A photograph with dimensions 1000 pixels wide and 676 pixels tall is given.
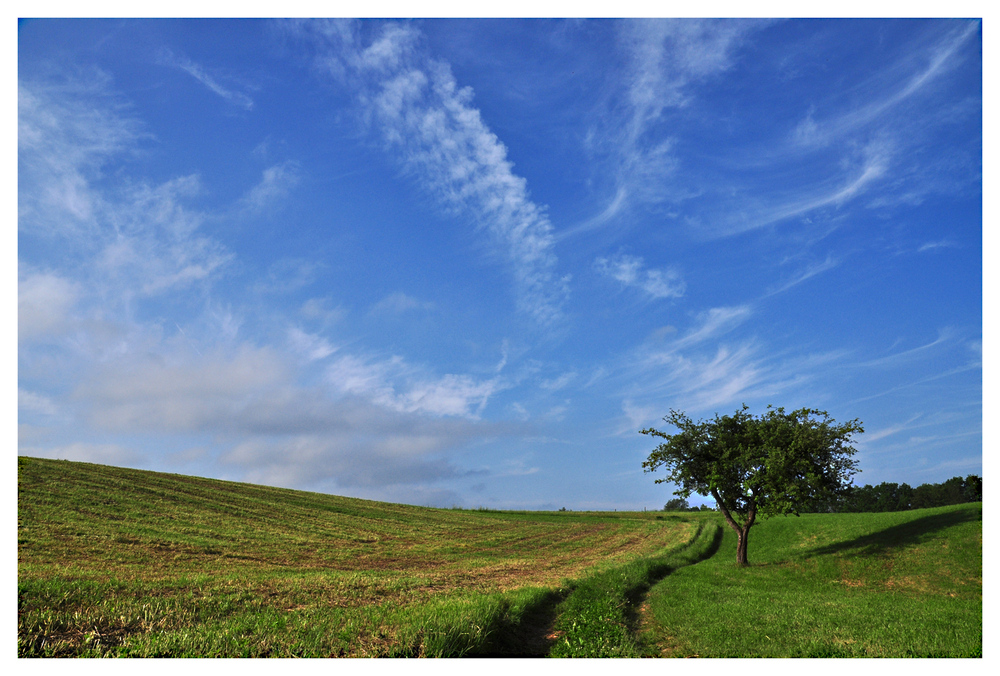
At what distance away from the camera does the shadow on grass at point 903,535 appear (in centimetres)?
3372

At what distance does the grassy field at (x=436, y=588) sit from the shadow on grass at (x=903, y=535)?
25cm

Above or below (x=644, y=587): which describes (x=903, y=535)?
above

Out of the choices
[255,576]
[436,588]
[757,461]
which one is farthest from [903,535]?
[255,576]

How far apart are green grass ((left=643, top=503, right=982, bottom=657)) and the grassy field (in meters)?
0.12

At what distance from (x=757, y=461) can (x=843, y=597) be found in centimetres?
1229

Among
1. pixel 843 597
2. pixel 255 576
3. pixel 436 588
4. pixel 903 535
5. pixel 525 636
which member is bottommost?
pixel 843 597

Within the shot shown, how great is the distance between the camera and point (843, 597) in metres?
24.2

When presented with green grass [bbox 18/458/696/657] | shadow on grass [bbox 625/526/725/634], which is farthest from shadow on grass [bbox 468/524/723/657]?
green grass [bbox 18/458/696/657]

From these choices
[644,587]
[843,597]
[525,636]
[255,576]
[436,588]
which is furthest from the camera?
[644,587]

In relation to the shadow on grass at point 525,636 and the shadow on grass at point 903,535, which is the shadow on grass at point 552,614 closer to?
the shadow on grass at point 525,636

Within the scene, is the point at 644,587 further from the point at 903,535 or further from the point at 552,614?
the point at 903,535

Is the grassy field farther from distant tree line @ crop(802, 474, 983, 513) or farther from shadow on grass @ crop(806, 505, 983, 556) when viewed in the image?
distant tree line @ crop(802, 474, 983, 513)

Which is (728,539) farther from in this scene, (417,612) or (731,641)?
(417,612)

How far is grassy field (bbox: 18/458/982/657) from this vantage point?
13016 millimetres
